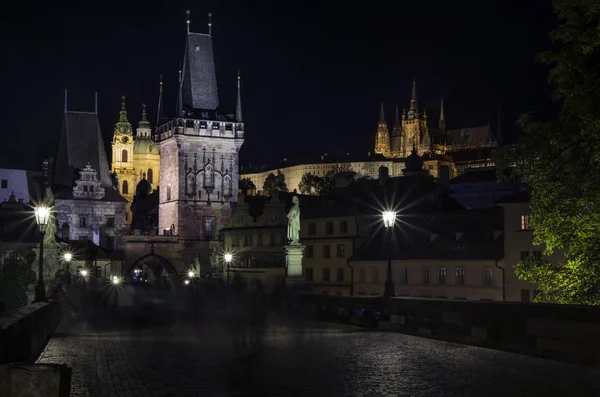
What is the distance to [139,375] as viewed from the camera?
18.5m

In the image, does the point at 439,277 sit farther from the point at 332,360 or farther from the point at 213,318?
the point at 332,360

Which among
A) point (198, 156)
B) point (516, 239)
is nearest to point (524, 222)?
point (516, 239)

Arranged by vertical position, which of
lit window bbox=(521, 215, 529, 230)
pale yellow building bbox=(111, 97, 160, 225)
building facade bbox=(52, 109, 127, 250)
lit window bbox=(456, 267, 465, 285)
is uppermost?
pale yellow building bbox=(111, 97, 160, 225)

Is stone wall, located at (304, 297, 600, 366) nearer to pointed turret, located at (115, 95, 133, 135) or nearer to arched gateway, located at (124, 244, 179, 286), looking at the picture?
arched gateway, located at (124, 244, 179, 286)

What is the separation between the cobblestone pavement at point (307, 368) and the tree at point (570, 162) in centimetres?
376

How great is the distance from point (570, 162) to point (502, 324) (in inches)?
180

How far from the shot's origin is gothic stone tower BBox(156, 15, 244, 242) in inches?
4884

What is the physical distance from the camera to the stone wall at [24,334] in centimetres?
1730

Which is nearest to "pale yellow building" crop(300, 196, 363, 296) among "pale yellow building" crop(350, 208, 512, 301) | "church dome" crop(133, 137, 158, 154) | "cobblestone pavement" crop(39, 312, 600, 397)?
"pale yellow building" crop(350, 208, 512, 301)

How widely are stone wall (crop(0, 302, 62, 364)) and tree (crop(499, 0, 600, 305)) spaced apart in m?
12.9

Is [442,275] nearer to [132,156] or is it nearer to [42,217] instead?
[42,217]

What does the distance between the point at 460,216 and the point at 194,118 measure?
59.2 meters

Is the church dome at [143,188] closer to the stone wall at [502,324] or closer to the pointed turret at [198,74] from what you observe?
the pointed turret at [198,74]

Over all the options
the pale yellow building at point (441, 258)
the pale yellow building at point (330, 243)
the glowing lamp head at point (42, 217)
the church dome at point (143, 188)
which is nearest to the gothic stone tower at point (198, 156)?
the pale yellow building at point (330, 243)
